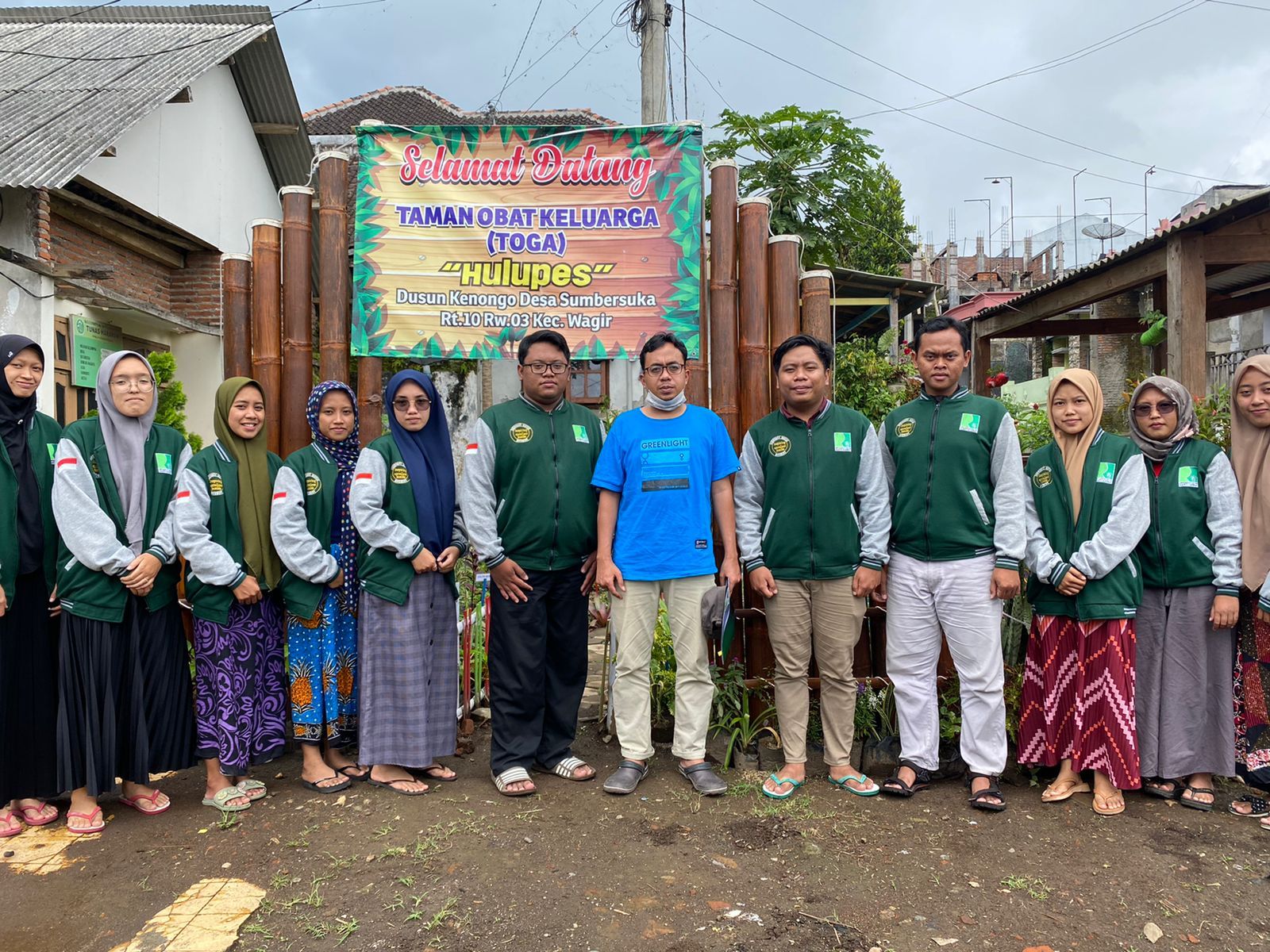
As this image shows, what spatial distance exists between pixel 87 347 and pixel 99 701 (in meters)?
6.23

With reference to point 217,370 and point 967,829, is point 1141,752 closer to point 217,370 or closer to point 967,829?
point 967,829

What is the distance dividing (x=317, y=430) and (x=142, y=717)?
1.34m

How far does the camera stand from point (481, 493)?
12.2 feet

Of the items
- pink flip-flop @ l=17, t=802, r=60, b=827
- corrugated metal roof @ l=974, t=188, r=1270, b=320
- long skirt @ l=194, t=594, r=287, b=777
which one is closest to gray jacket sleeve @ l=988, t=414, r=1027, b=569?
long skirt @ l=194, t=594, r=287, b=777

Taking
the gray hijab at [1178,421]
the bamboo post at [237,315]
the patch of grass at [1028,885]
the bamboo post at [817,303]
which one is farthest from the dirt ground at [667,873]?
the bamboo post at [817,303]

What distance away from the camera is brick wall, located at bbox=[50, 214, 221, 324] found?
833 centimetres

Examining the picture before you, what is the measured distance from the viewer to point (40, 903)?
2803mm

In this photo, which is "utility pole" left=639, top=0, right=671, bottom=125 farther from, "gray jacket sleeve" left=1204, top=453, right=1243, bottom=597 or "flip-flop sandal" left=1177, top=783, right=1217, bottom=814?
"flip-flop sandal" left=1177, top=783, right=1217, bottom=814

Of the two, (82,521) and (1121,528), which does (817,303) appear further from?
(82,521)

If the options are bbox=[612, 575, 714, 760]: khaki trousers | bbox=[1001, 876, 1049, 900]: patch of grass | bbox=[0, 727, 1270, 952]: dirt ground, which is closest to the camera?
bbox=[0, 727, 1270, 952]: dirt ground

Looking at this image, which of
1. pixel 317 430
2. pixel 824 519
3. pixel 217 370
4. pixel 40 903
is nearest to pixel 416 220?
pixel 317 430

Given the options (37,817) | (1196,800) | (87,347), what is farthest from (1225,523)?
(87,347)

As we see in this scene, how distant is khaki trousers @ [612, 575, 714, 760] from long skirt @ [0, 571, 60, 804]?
227 centimetres

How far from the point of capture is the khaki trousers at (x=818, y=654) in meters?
3.61
